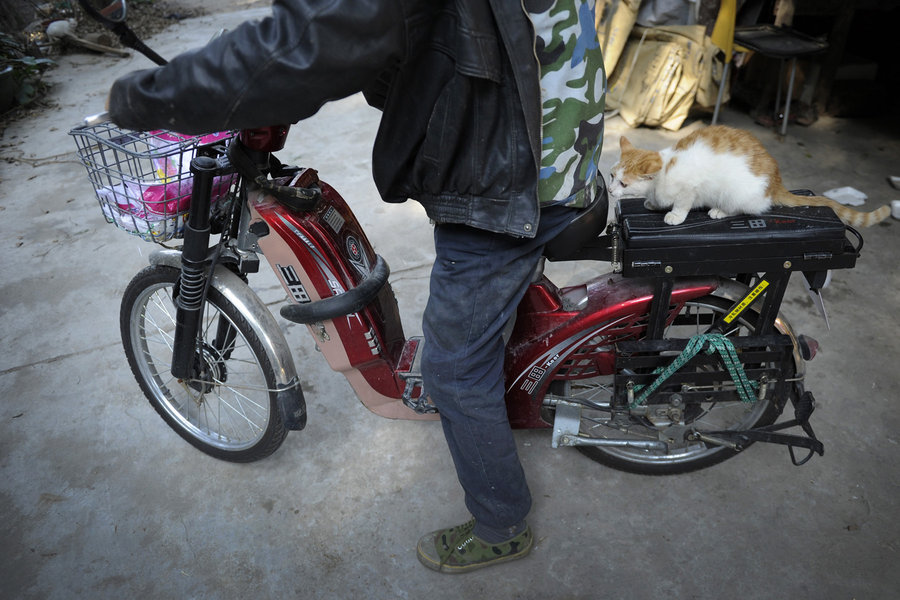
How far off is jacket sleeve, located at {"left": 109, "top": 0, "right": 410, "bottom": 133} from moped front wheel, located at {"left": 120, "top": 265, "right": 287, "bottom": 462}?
0.74m

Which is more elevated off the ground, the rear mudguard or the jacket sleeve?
the jacket sleeve

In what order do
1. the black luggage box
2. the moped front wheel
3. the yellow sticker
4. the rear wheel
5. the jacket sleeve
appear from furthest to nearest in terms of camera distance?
the moped front wheel
the rear wheel
the yellow sticker
the black luggage box
the jacket sleeve

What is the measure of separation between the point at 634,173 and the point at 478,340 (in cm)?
66

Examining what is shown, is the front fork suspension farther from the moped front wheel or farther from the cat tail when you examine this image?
the cat tail

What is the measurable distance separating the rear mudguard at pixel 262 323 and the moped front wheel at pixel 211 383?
0.08 ft

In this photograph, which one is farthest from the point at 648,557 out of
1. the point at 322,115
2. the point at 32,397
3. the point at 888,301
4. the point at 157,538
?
the point at 322,115

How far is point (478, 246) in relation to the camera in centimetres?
137

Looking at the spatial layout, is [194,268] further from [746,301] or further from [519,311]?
[746,301]

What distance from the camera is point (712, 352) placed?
161 cm

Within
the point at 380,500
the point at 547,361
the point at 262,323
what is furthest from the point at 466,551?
the point at 262,323

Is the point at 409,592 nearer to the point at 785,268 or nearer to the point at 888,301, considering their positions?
the point at 785,268

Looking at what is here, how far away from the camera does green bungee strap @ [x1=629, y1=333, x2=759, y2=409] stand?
5.21 feet

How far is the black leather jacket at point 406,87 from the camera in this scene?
100 cm

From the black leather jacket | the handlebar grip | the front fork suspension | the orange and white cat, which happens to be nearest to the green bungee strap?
the orange and white cat
